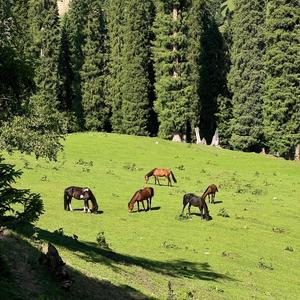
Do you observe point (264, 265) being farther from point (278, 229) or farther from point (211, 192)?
point (211, 192)

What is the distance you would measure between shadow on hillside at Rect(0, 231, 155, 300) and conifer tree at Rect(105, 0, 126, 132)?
59194 millimetres

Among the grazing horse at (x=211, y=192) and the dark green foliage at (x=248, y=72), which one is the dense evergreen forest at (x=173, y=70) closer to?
the dark green foliage at (x=248, y=72)

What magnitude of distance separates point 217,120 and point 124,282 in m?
58.8

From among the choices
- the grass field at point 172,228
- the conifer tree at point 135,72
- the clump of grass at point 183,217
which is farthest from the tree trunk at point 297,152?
the clump of grass at point 183,217

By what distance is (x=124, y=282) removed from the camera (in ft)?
60.9

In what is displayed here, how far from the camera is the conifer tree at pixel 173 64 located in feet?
204

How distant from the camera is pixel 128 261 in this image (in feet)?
73.4

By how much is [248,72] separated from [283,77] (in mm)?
8549

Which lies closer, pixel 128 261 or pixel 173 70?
pixel 128 261

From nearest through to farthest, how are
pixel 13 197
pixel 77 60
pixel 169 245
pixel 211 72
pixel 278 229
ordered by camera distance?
1. pixel 13 197
2. pixel 169 245
3. pixel 278 229
4. pixel 211 72
5. pixel 77 60

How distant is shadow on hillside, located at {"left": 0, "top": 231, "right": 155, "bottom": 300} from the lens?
48.2 feet

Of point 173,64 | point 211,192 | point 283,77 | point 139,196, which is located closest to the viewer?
point 139,196

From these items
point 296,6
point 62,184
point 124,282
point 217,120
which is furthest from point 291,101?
point 124,282

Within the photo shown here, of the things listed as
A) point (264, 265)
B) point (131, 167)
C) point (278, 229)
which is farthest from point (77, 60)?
point (264, 265)
